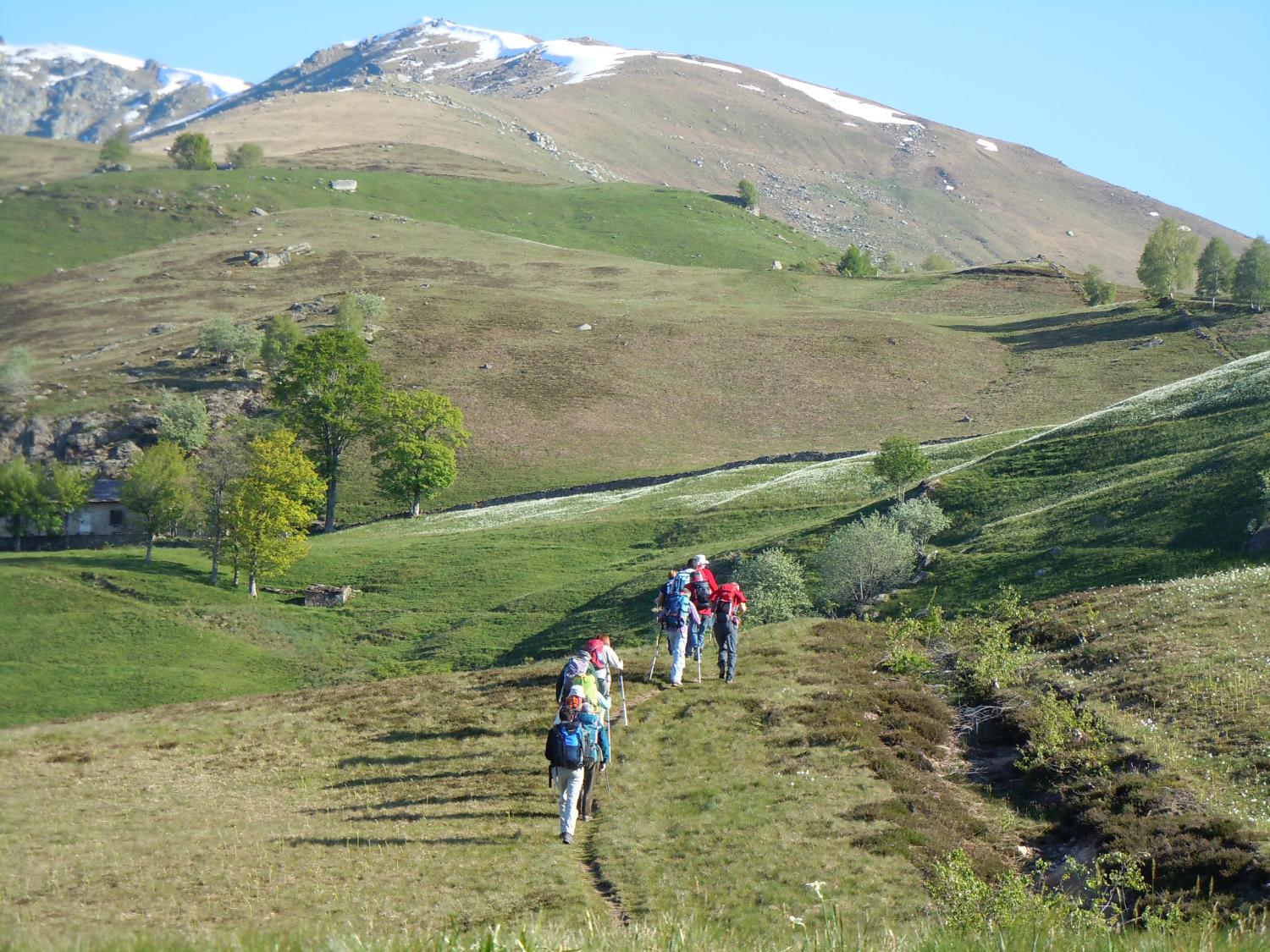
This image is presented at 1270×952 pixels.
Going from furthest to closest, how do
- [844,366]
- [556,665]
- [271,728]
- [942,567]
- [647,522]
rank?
[844,366]
[647,522]
[942,567]
[556,665]
[271,728]

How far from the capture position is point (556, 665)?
34.0m

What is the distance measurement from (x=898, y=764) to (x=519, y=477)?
84.6 meters

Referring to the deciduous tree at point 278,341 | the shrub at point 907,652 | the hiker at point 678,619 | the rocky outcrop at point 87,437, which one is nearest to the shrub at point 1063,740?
the shrub at point 907,652

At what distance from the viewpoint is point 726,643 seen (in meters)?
28.6

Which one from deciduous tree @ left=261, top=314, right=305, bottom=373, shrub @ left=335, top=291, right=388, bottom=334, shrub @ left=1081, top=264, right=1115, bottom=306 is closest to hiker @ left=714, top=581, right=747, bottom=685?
shrub @ left=335, top=291, right=388, bottom=334

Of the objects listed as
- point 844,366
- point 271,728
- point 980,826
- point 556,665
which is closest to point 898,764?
point 980,826

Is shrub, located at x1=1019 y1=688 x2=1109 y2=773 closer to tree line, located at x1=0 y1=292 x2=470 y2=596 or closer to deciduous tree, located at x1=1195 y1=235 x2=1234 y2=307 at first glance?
tree line, located at x1=0 y1=292 x2=470 y2=596

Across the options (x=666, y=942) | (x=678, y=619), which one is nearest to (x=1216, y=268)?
(x=678, y=619)

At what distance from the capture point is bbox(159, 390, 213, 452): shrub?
346ft

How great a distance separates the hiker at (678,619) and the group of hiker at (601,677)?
0.02m

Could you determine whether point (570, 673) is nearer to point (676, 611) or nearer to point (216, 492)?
point (676, 611)

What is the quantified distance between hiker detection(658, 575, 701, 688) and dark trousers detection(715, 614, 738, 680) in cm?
64

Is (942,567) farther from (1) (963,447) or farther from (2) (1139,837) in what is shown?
(1) (963,447)

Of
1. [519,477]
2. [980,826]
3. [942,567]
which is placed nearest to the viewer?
[980,826]
